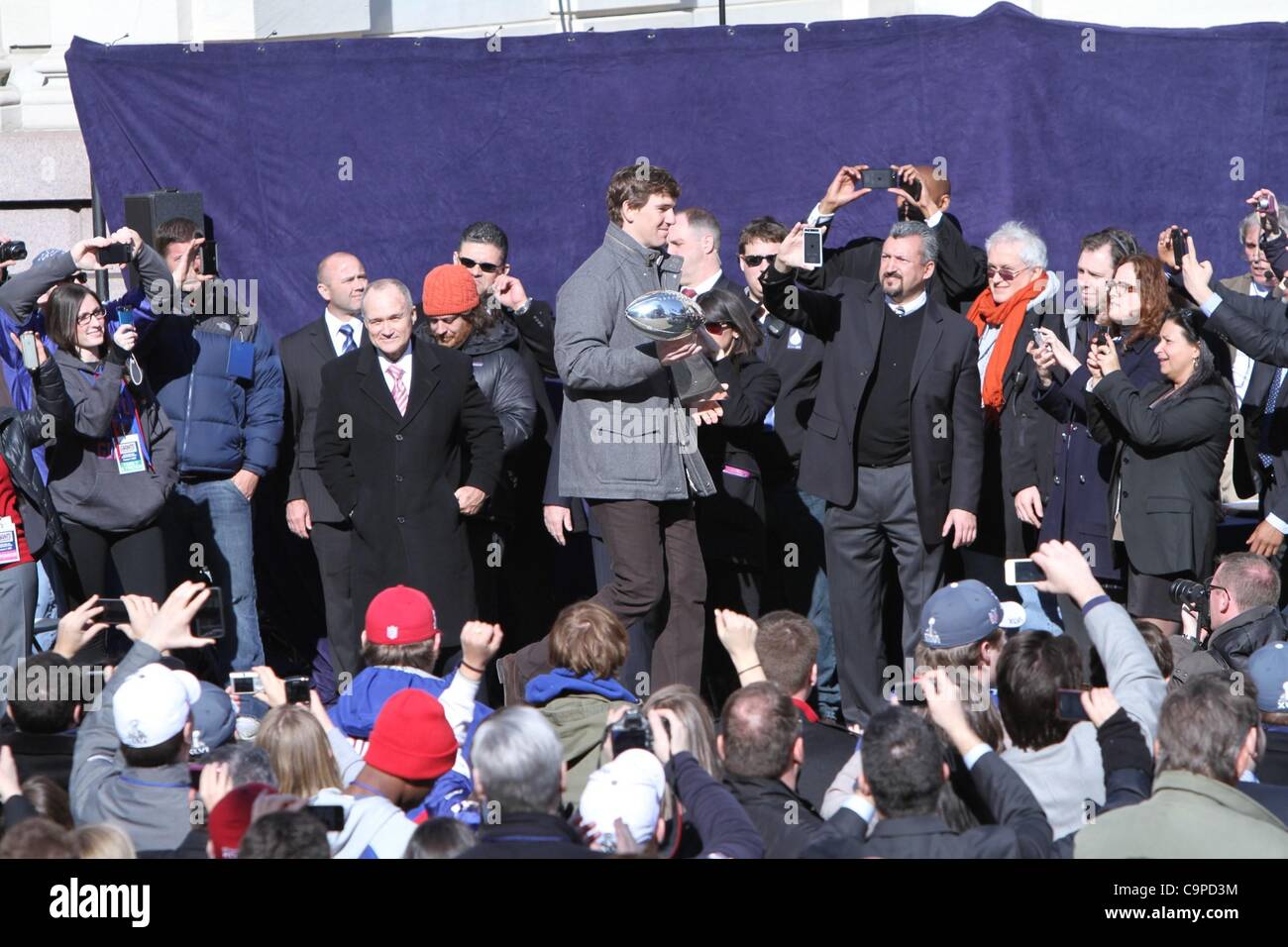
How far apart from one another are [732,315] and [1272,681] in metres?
2.85

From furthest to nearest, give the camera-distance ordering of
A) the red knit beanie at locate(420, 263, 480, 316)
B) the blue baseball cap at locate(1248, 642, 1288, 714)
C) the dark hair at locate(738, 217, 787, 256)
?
the dark hair at locate(738, 217, 787, 256) < the red knit beanie at locate(420, 263, 480, 316) < the blue baseball cap at locate(1248, 642, 1288, 714)

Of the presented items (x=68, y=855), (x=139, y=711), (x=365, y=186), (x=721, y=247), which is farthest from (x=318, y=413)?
(x=68, y=855)

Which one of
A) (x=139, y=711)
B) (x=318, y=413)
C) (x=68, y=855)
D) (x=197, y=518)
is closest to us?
(x=68, y=855)

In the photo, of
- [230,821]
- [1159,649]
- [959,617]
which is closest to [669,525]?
[959,617]

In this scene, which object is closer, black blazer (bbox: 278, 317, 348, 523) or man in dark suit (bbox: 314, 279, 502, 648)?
man in dark suit (bbox: 314, 279, 502, 648)

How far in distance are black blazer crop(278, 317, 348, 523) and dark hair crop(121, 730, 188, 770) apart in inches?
128

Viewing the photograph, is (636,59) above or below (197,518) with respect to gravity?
above

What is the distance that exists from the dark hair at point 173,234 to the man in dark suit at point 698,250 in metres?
2.20

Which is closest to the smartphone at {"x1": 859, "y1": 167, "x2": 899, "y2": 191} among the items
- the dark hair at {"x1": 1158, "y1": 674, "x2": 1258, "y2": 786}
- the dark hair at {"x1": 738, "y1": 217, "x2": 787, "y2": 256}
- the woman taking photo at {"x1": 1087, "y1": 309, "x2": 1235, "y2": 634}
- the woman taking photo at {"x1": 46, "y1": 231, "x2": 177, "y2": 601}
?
the dark hair at {"x1": 738, "y1": 217, "x2": 787, "y2": 256}

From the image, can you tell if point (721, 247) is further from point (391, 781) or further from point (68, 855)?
point (68, 855)

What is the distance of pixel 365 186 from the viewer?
8516 millimetres

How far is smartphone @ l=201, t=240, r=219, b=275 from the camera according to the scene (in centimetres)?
815

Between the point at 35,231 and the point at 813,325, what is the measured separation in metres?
4.08

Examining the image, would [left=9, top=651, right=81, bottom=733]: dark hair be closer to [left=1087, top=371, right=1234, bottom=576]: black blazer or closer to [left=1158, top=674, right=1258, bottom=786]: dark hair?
[left=1158, top=674, right=1258, bottom=786]: dark hair
